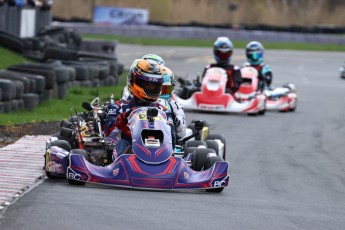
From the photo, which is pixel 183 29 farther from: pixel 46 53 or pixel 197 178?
pixel 197 178

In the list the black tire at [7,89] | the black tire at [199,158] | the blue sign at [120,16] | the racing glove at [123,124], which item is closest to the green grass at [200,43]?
the blue sign at [120,16]

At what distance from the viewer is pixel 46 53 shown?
935 inches

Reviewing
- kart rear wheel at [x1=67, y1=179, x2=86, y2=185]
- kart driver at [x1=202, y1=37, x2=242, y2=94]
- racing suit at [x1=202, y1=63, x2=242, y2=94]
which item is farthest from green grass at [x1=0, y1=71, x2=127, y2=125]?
kart rear wheel at [x1=67, y1=179, x2=86, y2=185]

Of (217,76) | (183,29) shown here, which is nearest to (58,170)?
(217,76)

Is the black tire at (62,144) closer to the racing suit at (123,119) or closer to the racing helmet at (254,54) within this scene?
the racing suit at (123,119)

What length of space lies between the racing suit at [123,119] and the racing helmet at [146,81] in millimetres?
84

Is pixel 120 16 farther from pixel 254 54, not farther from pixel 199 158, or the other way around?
pixel 199 158

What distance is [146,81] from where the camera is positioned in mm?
10039

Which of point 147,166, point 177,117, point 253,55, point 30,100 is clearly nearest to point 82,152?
point 147,166

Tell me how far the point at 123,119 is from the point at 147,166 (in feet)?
2.91

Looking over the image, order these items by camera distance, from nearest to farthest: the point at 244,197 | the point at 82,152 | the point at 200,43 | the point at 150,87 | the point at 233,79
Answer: the point at 244,197 → the point at 82,152 → the point at 150,87 → the point at 233,79 → the point at 200,43

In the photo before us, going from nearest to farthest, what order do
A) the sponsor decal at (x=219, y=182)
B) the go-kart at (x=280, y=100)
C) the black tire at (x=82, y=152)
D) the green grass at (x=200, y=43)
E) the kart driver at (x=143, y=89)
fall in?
the sponsor decal at (x=219, y=182), the black tire at (x=82, y=152), the kart driver at (x=143, y=89), the go-kart at (x=280, y=100), the green grass at (x=200, y=43)

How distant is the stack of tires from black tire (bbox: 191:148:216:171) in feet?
7.83

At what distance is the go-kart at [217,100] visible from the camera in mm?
19109
